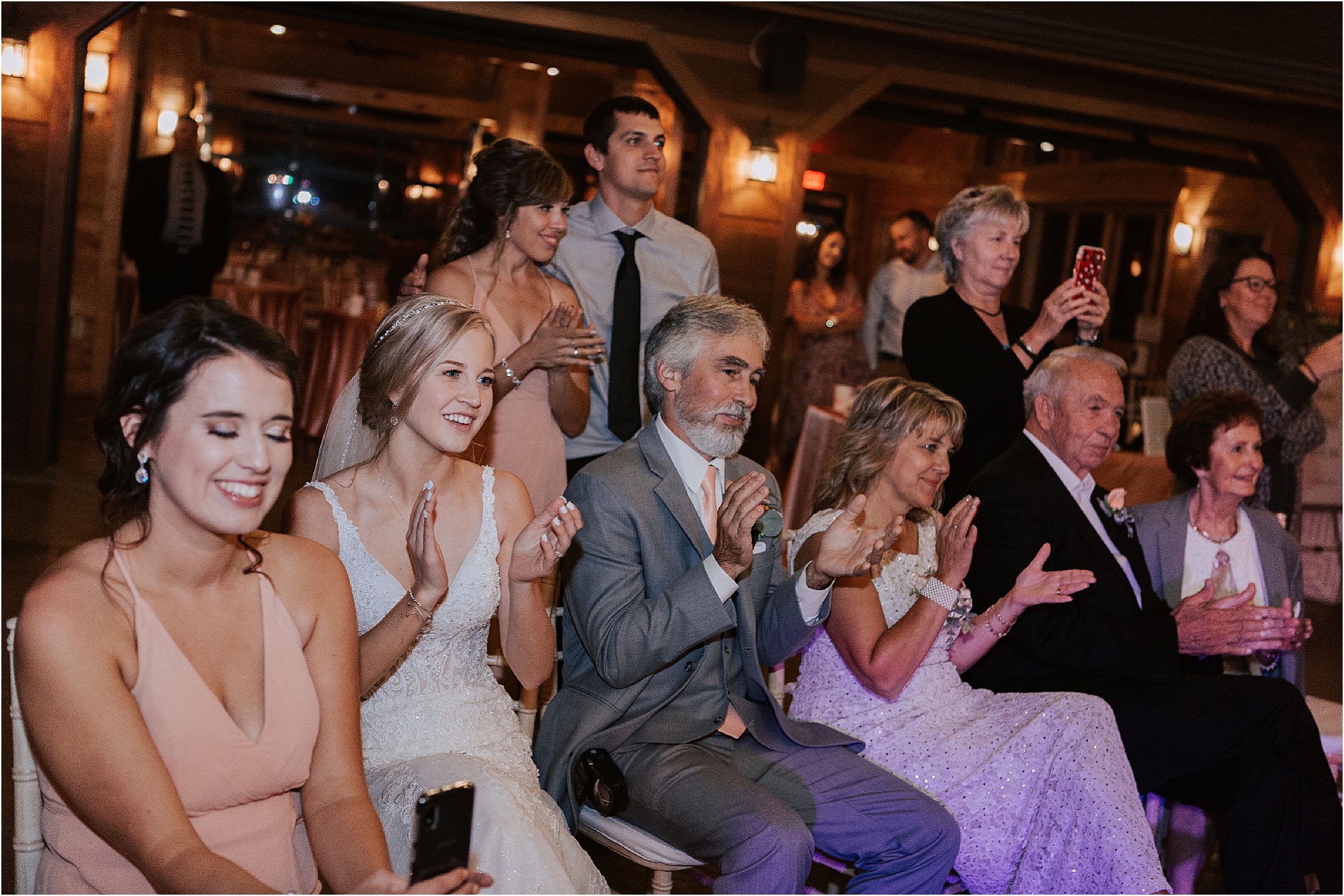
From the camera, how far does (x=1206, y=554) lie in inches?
126

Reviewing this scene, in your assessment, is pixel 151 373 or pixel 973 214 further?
pixel 973 214

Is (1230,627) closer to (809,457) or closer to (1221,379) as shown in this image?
(1221,379)

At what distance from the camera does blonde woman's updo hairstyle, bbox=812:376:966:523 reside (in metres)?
2.66

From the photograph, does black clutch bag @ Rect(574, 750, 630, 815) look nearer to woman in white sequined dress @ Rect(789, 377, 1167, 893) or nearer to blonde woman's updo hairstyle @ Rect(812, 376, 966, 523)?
woman in white sequined dress @ Rect(789, 377, 1167, 893)

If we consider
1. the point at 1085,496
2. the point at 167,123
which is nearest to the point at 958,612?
the point at 1085,496

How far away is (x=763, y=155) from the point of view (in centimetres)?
757

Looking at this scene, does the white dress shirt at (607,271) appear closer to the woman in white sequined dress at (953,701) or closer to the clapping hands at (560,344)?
the clapping hands at (560,344)

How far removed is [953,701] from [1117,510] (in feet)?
2.57

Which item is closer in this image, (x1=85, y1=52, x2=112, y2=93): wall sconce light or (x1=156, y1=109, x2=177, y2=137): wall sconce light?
(x1=85, y1=52, x2=112, y2=93): wall sconce light

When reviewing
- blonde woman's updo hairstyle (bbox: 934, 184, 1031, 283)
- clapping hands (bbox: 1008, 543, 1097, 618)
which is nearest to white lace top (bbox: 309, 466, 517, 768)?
clapping hands (bbox: 1008, 543, 1097, 618)

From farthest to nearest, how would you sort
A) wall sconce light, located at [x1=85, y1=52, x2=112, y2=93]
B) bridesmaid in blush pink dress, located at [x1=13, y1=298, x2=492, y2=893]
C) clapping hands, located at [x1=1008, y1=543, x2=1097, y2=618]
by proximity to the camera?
wall sconce light, located at [x1=85, y1=52, x2=112, y2=93] → clapping hands, located at [x1=1008, y1=543, x2=1097, y2=618] → bridesmaid in blush pink dress, located at [x1=13, y1=298, x2=492, y2=893]

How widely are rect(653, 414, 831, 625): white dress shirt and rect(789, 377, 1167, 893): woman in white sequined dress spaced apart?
161 mm

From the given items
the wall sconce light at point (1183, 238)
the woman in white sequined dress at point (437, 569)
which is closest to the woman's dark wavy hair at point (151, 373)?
the woman in white sequined dress at point (437, 569)

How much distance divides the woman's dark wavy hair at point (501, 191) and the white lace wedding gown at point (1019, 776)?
109 cm
